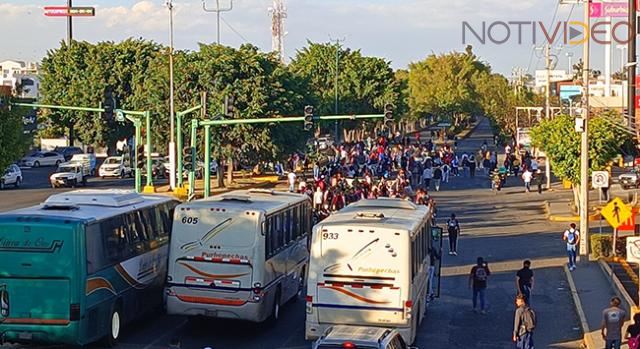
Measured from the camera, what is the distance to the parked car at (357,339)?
1297 cm

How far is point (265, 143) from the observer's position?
58.5 m

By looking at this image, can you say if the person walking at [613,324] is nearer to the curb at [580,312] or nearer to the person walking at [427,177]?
the curb at [580,312]

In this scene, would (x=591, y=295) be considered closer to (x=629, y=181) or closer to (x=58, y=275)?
(x=58, y=275)

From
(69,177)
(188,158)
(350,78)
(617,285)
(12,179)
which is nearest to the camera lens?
(617,285)

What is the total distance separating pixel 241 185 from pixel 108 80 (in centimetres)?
2363

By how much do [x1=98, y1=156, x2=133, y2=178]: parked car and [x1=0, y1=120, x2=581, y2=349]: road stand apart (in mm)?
34497

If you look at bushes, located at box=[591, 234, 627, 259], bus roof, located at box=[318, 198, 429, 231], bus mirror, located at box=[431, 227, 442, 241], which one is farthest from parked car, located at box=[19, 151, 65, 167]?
bus roof, located at box=[318, 198, 429, 231]

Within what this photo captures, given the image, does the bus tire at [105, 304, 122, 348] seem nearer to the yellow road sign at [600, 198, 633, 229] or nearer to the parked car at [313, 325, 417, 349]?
the parked car at [313, 325, 417, 349]

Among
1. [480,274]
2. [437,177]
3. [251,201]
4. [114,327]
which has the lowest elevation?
[114,327]

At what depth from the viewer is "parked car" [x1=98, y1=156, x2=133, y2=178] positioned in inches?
2645

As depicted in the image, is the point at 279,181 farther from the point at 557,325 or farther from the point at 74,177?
the point at 557,325

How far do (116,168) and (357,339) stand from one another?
56.0 metres

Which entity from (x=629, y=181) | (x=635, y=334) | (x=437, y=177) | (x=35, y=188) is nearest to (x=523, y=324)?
(x=635, y=334)

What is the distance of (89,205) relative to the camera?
1961 cm
